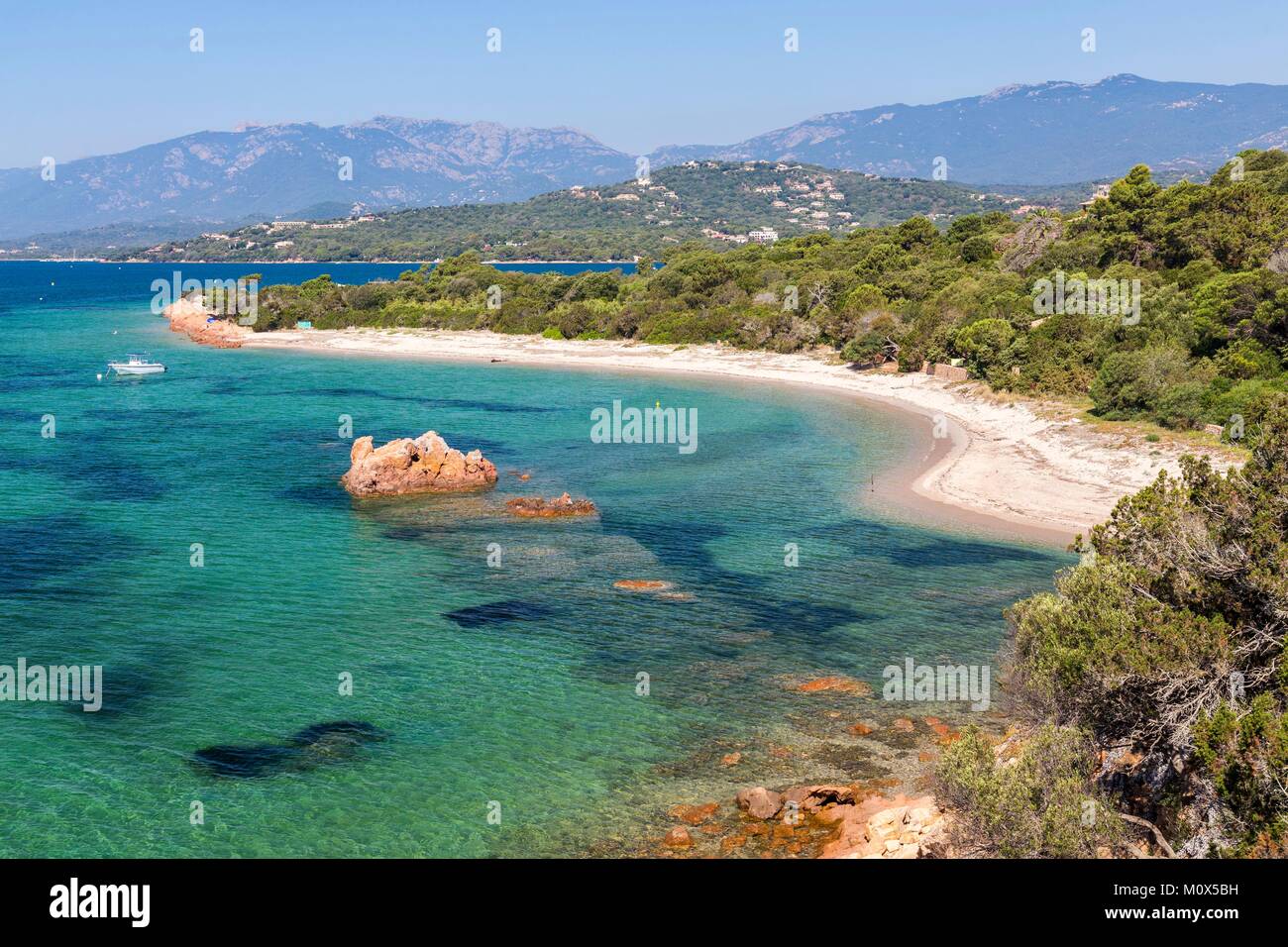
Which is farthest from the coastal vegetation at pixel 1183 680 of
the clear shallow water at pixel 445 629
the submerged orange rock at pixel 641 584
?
the submerged orange rock at pixel 641 584

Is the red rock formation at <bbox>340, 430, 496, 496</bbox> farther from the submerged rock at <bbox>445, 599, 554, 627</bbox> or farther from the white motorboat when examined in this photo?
the white motorboat

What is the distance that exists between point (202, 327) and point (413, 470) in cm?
8500

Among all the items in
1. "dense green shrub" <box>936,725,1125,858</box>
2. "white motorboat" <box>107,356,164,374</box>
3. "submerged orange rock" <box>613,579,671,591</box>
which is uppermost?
"white motorboat" <box>107,356,164,374</box>

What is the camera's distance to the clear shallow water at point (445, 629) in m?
19.2

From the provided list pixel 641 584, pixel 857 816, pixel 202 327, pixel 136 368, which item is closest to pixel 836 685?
pixel 857 816

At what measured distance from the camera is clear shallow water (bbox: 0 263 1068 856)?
1917 centimetres

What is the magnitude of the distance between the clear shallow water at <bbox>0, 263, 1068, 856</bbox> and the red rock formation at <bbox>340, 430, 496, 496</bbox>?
4.65ft

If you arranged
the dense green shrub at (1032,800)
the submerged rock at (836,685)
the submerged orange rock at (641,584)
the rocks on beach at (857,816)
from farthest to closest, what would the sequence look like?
the submerged orange rock at (641,584) < the submerged rock at (836,685) < the rocks on beach at (857,816) < the dense green shrub at (1032,800)

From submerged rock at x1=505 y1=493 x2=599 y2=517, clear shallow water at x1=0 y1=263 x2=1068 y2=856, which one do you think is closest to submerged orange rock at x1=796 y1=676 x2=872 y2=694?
clear shallow water at x1=0 y1=263 x2=1068 y2=856

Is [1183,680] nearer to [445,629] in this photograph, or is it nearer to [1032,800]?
[1032,800]

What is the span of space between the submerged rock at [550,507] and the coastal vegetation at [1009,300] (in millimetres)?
26101

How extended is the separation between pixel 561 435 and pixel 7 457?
93.9ft

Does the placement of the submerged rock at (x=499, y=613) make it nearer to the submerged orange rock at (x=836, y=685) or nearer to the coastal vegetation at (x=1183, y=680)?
the submerged orange rock at (x=836, y=685)
